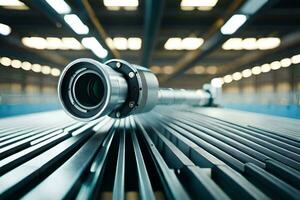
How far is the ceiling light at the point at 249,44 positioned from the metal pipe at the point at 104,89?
851cm

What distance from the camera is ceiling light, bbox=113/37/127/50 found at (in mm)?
9086

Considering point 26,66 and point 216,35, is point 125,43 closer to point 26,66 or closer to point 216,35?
point 216,35

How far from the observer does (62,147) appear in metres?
1.17

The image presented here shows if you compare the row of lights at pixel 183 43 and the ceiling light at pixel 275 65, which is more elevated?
the row of lights at pixel 183 43

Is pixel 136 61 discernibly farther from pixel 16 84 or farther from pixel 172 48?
pixel 16 84

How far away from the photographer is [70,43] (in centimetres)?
965

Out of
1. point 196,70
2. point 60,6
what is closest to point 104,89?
point 60,6

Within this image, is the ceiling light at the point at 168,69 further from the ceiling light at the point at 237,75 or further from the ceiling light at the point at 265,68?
the ceiling light at the point at 265,68

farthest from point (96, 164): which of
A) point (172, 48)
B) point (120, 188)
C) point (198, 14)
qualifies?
point (172, 48)

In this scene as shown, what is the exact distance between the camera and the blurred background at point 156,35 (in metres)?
5.07

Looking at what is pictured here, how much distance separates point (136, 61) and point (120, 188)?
12664mm

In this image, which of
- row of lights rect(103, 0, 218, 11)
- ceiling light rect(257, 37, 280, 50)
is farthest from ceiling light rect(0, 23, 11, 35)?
ceiling light rect(257, 37, 280, 50)

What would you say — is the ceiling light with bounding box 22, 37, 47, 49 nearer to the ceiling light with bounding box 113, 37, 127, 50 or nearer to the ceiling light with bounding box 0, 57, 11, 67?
the ceiling light with bounding box 113, 37, 127, 50

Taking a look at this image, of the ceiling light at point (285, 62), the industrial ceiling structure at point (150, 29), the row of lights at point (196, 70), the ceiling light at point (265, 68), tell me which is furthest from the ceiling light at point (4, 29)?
the ceiling light at point (265, 68)
